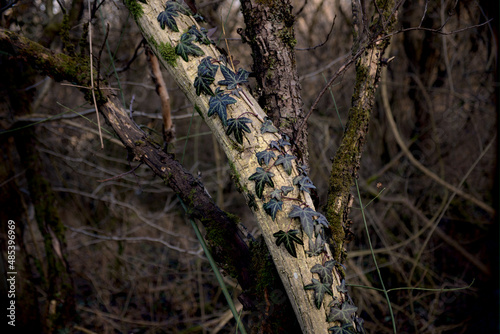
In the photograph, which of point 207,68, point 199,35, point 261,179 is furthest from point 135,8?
point 261,179

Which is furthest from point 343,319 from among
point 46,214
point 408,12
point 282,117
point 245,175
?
point 408,12

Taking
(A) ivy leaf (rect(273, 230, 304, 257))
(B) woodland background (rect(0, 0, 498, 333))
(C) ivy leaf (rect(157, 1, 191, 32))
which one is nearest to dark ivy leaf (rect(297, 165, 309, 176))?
(A) ivy leaf (rect(273, 230, 304, 257))

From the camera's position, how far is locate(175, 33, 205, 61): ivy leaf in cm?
99

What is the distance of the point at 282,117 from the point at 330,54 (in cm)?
356

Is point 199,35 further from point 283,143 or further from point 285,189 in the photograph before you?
point 285,189

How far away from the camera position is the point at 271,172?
96cm

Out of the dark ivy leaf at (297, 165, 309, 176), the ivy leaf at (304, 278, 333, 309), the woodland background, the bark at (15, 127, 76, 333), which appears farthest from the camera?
the woodland background

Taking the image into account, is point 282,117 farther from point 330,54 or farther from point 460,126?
point 460,126

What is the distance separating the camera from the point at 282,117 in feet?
3.66

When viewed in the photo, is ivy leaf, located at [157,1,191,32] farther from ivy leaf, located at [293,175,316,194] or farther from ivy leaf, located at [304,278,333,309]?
ivy leaf, located at [304,278,333,309]

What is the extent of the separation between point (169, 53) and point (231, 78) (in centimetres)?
23

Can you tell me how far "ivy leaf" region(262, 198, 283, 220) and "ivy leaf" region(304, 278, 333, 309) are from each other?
0.78 feet

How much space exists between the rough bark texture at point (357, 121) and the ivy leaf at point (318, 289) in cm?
24

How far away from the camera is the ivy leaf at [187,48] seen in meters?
0.99
